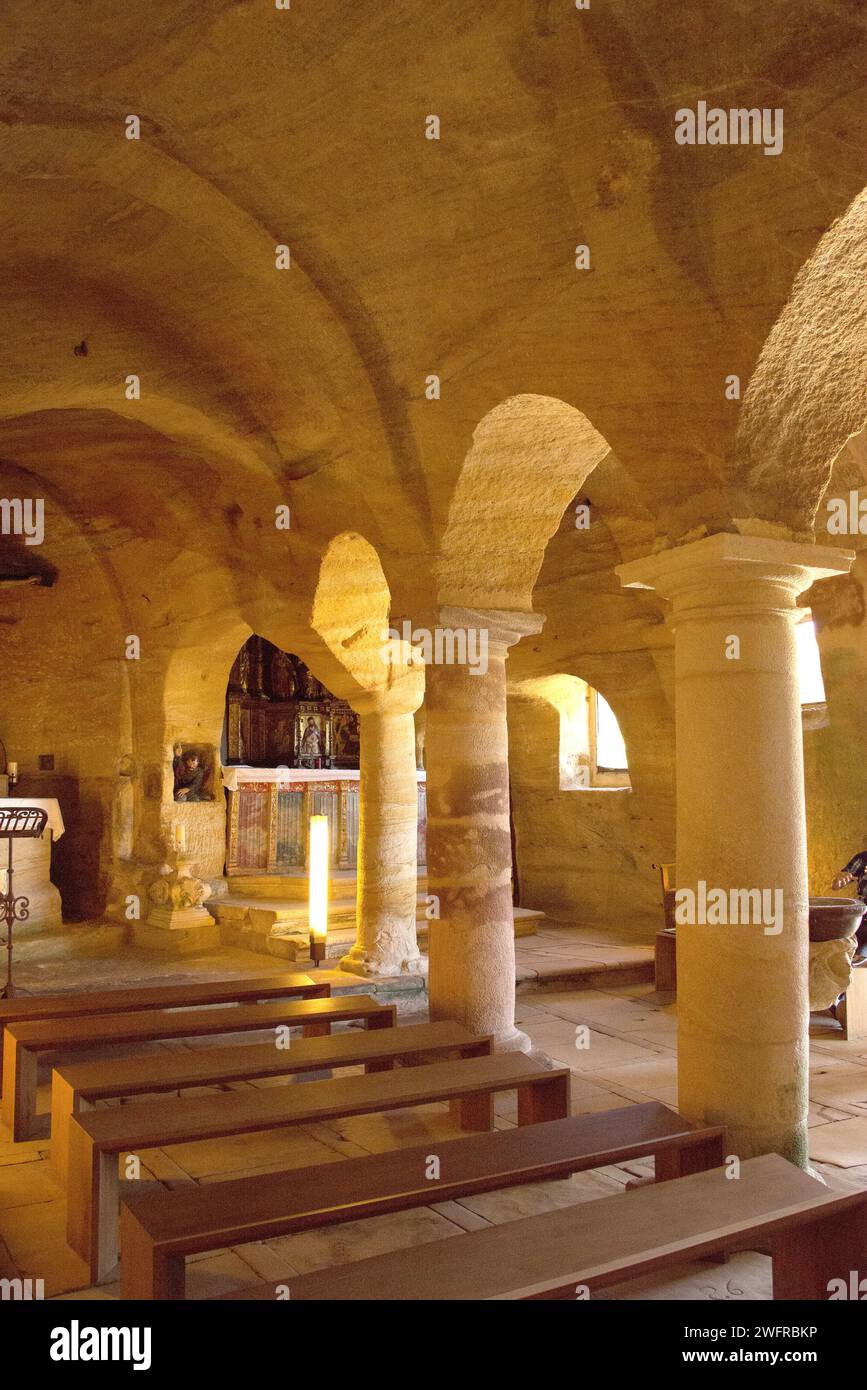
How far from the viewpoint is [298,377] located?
Result: 6.17 m

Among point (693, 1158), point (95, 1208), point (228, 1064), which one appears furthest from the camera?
point (228, 1064)

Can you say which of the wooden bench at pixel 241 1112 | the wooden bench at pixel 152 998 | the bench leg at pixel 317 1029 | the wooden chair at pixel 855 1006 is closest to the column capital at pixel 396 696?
the wooden bench at pixel 152 998

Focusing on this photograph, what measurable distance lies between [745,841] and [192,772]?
26.1ft

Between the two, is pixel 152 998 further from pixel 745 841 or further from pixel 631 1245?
pixel 631 1245

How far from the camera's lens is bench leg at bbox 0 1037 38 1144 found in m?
4.83

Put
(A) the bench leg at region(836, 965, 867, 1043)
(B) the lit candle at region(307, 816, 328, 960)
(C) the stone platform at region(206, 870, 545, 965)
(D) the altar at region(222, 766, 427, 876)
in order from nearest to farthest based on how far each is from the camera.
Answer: (A) the bench leg at region(836, 965, 867, 1043) → (B) the lit candle at region(307, 816, 328, 960) → (C) the stone platform at region(206, 870, 545, 965) → (D) the altar at region(222, 766, 427, 876)

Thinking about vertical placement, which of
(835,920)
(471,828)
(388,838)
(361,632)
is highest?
(361,632)

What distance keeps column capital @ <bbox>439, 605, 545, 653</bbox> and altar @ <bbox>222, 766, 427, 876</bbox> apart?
558 cm

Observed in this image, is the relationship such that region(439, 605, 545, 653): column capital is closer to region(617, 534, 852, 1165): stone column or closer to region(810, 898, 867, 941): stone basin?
region(617, 534, 852, 1165): stone column

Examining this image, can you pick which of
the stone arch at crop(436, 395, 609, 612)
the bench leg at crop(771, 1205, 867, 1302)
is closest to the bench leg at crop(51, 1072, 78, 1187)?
the bench leg at crop(771, 1205, 867, 1302)

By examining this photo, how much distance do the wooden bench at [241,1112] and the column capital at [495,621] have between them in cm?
229

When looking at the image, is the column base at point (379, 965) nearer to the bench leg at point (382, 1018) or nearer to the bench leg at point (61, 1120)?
the bench leg at point (382, 1018)

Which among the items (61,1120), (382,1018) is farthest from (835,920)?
(61,1120)

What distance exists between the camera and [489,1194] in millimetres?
4223
